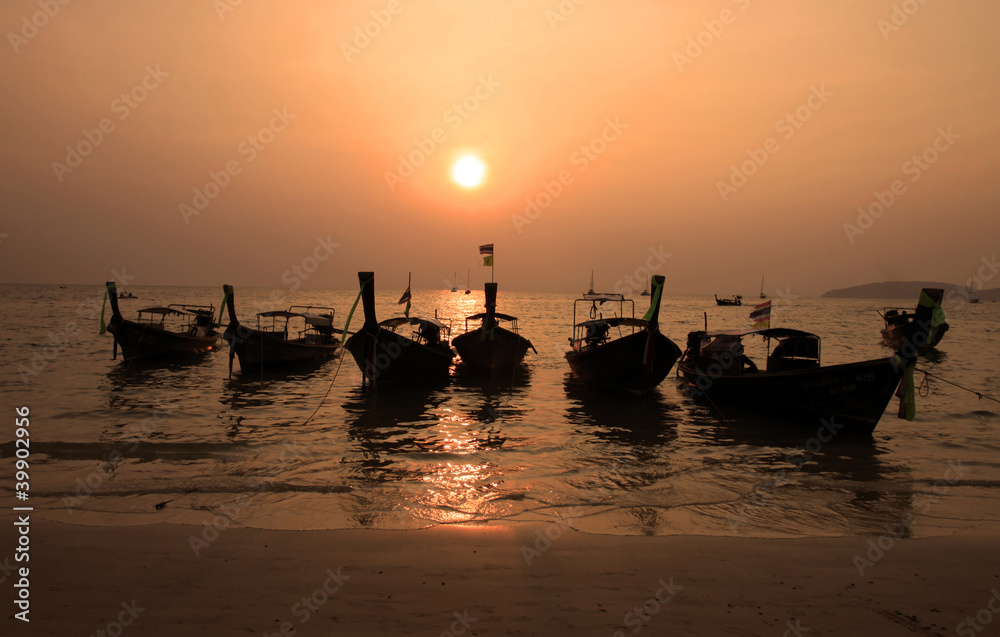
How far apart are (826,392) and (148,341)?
29465mm

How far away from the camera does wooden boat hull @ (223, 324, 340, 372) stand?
22828 millimetres

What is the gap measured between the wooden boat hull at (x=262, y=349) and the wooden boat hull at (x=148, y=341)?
4.79 m

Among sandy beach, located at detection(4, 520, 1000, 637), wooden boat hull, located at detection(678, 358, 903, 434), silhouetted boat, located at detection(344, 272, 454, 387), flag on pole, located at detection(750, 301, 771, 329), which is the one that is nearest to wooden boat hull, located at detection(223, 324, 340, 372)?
silhouetted boat, located at detection(344, 272, 454, 387)

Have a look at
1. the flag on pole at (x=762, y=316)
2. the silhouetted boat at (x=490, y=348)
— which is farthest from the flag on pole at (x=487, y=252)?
the flag on pole at (x=762, y=316)

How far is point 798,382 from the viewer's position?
47.5ft

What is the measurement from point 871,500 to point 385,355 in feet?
49.4

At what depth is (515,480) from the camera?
9836mm

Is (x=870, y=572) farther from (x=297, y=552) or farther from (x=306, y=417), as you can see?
(x=306, y=417)

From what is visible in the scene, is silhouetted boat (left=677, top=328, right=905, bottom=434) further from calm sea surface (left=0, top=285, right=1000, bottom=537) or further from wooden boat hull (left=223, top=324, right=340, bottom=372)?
wooden boat hull (left=223, top=324, right=340, bottom=372)

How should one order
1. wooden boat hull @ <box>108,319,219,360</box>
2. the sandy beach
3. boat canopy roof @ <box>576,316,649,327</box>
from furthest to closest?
wooden boat hull @ <box>108,319,219,360</box> → boat canopy roof @ <box>576,316,649,327</box> → the sandy beach

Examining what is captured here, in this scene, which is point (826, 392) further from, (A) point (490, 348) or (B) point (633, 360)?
(A) point (490, 348)

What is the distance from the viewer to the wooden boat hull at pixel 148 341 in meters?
25.2

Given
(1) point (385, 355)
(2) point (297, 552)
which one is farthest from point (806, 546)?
(1) point (385, 355)

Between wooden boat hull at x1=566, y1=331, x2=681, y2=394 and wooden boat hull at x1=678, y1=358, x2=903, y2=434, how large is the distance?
2.39 m
